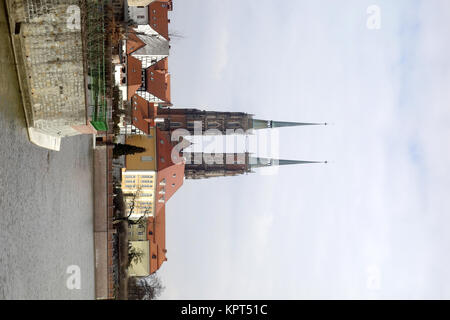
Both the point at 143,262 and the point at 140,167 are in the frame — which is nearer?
the point at 140,167

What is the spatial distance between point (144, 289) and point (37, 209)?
24225 mm

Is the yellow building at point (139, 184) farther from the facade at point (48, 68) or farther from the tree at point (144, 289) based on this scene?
the facade at point (48, 68)

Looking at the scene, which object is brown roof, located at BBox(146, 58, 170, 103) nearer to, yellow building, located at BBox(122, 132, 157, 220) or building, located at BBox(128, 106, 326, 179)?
yellow building, located at BBox(122, 132, 157, 220)

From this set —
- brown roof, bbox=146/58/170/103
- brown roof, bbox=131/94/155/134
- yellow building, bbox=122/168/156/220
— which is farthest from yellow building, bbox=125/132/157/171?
brown roof, bbox=146/58/170/103

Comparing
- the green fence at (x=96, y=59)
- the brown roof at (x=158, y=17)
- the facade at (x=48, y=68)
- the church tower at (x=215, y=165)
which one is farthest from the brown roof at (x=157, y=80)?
the facade at (x=48, y=68)

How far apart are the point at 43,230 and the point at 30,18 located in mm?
7159

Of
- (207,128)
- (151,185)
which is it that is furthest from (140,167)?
(207,128)

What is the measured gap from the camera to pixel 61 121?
47.6ft

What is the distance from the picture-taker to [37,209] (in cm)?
1449

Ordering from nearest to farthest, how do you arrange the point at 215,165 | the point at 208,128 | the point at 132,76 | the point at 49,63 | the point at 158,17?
the point at 49,63 < the point at 132,76 < the point at 158,17 < the point at 208,128 < the point at 215,165

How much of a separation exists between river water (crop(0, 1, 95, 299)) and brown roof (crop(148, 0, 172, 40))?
23.2 metres

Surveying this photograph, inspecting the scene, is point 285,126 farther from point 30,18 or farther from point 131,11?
point 30,18

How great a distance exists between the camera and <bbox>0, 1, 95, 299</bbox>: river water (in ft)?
40.6

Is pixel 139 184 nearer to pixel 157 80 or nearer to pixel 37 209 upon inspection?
pixel 157 80
